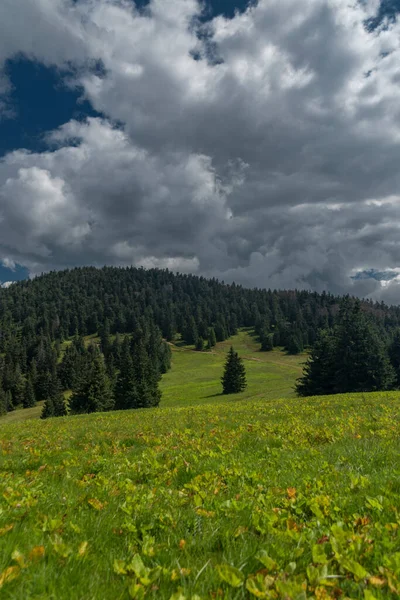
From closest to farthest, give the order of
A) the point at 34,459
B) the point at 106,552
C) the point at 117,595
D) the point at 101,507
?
the point at 117,595 → the point at 106,552 → the point at 101,507 → the point at 34,459

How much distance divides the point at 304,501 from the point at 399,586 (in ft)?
7.25

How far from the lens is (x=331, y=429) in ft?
37.5

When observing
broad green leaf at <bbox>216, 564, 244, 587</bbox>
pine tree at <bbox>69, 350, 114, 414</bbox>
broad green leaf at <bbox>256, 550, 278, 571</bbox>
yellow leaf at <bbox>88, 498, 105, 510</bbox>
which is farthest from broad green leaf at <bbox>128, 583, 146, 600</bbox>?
pine tree at <bbox>69, 350, 114, 414</bbox>

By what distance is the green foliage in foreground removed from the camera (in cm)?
262

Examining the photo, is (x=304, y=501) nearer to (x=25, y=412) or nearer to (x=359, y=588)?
(x=359, y=588)

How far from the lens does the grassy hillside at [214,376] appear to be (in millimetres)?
76562

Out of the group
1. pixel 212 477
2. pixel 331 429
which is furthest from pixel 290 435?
pixel 212 477

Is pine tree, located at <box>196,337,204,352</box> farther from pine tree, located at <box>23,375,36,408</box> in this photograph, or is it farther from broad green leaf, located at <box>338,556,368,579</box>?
broad green leaf, located at <box>338,556,368,579</box>

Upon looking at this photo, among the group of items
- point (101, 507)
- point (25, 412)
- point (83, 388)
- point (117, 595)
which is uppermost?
point (117, 595)

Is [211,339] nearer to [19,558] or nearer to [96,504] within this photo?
[96,504]

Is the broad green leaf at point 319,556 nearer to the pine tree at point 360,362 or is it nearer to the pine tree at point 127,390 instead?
the pine tree at point 360,362

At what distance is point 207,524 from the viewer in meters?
4.03

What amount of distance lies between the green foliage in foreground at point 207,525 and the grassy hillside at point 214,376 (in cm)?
5015

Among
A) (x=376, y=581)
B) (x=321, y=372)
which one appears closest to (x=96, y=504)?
(x=376, y=581)
